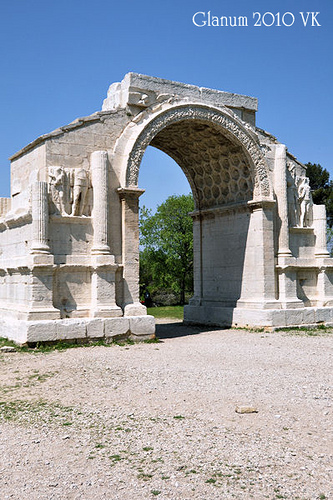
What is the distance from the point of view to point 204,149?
15.0 metres

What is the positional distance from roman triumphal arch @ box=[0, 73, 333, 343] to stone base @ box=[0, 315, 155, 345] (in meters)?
0.02

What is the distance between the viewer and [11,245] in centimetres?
1229

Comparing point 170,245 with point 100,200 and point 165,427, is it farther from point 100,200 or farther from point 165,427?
point 165,427

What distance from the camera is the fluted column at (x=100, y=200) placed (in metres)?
11.4

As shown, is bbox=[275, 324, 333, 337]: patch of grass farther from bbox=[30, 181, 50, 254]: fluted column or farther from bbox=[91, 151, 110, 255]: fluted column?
bbox=[30, 181, 50, 254]: fluted column

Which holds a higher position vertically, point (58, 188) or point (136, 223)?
point (58, 188)

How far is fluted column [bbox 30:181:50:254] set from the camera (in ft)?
35.2

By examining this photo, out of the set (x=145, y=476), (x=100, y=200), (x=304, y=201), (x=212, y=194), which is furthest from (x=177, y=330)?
(x=145, y=476)

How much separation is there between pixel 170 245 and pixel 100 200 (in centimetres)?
1805

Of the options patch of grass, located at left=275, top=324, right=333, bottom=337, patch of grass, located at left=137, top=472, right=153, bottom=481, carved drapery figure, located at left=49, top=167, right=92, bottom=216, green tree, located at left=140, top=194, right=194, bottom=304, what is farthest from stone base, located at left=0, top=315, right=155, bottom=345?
green tree, located at left=140, top=194, right=194, bottom=304

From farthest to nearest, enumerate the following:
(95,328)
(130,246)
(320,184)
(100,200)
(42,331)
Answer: (320,184) → (130,246) → (100,200) → (95,328) → (42,331)

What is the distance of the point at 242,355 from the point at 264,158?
6477 millimetres

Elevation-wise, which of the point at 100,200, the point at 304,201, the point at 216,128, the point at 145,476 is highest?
the point at 216,128

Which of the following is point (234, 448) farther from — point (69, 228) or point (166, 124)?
point (166, 124)
